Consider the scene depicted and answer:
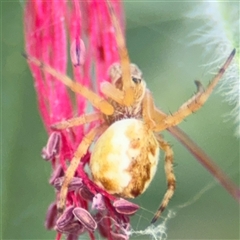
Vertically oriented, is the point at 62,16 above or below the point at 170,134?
above

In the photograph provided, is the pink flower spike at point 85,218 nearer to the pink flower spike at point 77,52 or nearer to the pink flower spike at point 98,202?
the pink flower spike at point 98,202

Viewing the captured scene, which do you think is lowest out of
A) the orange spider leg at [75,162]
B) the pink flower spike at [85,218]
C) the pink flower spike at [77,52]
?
the pink flower spike at [85,218]

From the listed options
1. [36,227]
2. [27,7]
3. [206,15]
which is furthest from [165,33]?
[36,227]

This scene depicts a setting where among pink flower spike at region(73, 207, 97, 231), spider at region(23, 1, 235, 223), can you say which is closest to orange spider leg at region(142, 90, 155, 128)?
spider at region(23, 1, 235, 223)

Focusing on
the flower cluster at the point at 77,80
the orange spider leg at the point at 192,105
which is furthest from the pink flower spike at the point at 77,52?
the orange spider leg at the point at 192,105

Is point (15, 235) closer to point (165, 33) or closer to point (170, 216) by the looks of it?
point (170, 216)

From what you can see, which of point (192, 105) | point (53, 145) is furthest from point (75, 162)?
point (192, 105)
